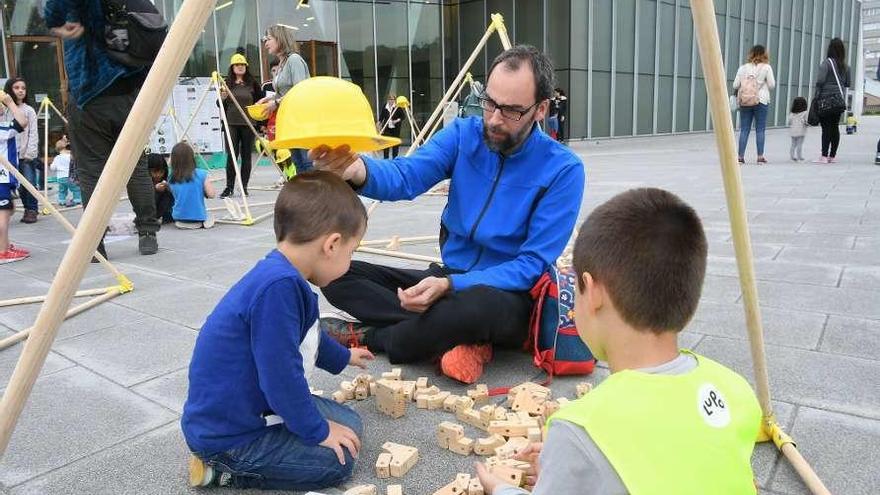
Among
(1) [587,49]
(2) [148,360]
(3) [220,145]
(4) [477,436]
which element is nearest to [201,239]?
(2) [148,360]

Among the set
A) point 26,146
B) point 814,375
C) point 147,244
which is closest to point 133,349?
point 147,244

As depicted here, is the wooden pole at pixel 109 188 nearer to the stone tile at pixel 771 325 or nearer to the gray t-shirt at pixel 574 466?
the gray t-shirt at pixel 574 466

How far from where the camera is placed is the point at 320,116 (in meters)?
1.98

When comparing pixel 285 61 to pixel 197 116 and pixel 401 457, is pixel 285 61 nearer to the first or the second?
pixel 401 457

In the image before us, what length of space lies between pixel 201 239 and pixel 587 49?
15.5 metres

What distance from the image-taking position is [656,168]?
38.6 feet

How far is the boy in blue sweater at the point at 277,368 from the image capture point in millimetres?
1848

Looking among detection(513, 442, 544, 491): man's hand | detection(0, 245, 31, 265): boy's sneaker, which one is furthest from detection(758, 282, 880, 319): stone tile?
detection(0, 245, 31, 265): boy's sneaker

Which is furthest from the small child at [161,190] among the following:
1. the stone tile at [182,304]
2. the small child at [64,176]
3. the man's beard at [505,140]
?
the man's beard at [505,140]

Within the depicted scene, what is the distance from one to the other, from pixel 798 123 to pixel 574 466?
488 inches

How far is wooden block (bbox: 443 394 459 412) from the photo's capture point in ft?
8.37

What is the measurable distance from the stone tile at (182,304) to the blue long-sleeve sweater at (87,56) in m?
1.64

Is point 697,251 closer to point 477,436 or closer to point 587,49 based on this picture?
point 477,436

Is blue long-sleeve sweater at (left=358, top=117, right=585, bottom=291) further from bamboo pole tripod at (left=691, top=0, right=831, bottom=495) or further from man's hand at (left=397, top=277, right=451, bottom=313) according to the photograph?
bamboo pole tripod at (left=691, top=0, right=831, bottom=495)
